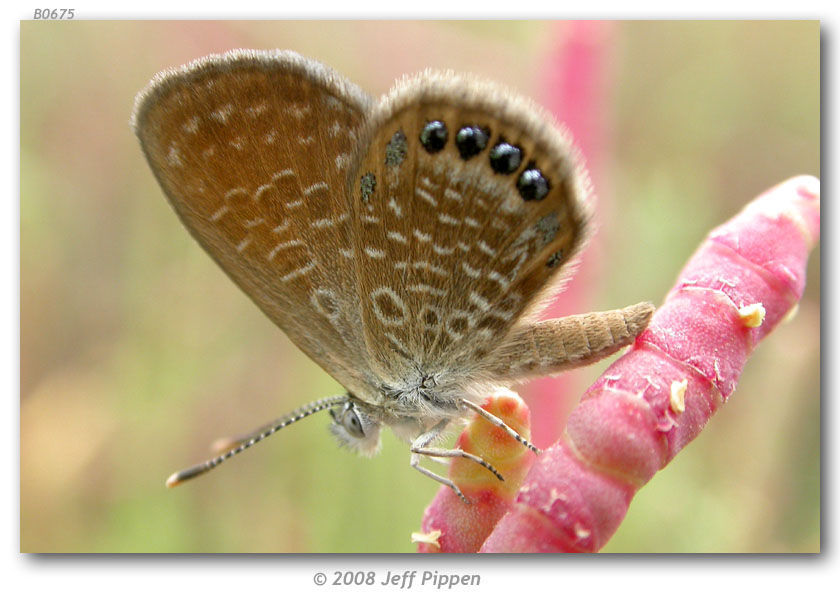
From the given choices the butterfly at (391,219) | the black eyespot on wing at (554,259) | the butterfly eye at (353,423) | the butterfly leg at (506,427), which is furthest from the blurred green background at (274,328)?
the butterfly leg at (506,427)

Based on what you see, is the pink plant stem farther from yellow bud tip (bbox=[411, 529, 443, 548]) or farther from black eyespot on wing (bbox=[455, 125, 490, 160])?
black eyespot on wing (bbox=[455, 125, 490, 160])

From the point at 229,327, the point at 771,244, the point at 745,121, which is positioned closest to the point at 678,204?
the point at 745,121

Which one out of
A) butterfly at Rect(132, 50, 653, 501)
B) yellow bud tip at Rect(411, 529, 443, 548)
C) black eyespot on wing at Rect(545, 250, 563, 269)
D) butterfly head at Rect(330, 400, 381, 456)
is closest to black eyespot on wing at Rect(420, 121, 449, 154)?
butterfly at Rect(132, 50, 653, 501)

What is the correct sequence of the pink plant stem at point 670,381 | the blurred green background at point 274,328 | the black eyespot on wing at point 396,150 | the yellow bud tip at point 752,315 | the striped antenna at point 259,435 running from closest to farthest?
the pink plant stem at point 670,381 < the yellow bud tip at point 752,315 < the black eyespot on wing at point 396,150 < the striped antenna at point 259,435 < the blurred green background at point 274,328

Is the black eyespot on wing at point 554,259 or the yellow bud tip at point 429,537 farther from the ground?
the black eyespot on wing at point 554,259

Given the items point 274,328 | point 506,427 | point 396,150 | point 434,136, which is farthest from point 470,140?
point 274,328

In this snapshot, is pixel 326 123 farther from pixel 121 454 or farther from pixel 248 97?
pixel 121 454

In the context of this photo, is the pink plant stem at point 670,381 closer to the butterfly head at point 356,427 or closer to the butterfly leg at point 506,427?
the butterfly leg at point 506,427
